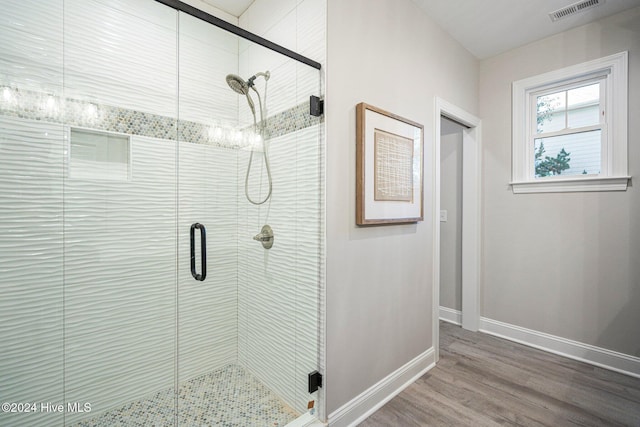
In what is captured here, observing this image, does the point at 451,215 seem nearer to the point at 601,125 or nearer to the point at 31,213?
the point at 601,125

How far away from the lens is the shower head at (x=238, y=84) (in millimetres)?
1576

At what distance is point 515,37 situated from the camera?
2568mm

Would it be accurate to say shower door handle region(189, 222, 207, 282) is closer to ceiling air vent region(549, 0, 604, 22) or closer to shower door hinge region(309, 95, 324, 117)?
shower door hinge region(309, 95, 324, 117)

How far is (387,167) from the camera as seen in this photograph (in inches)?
74.3

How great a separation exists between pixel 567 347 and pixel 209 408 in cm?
286

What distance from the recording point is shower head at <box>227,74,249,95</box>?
1576 millimetres

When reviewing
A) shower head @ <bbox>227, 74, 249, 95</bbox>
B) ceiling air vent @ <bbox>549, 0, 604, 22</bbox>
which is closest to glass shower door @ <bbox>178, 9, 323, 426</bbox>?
shower head @ <bbox>227, 74, 249, 95</bbox>

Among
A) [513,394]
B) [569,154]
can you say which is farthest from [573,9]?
[513,394]

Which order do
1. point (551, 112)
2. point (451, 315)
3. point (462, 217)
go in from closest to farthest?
point (551, 112)
point (462, 217)
point (451, 315)

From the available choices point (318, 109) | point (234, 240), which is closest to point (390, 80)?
point (318, 109)

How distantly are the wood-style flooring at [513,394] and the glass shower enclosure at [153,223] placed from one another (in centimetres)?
77

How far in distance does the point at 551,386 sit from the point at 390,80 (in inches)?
94.8

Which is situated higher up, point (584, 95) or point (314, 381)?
point (584, 95)

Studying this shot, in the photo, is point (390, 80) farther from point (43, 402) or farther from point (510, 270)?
point (43, 402)
